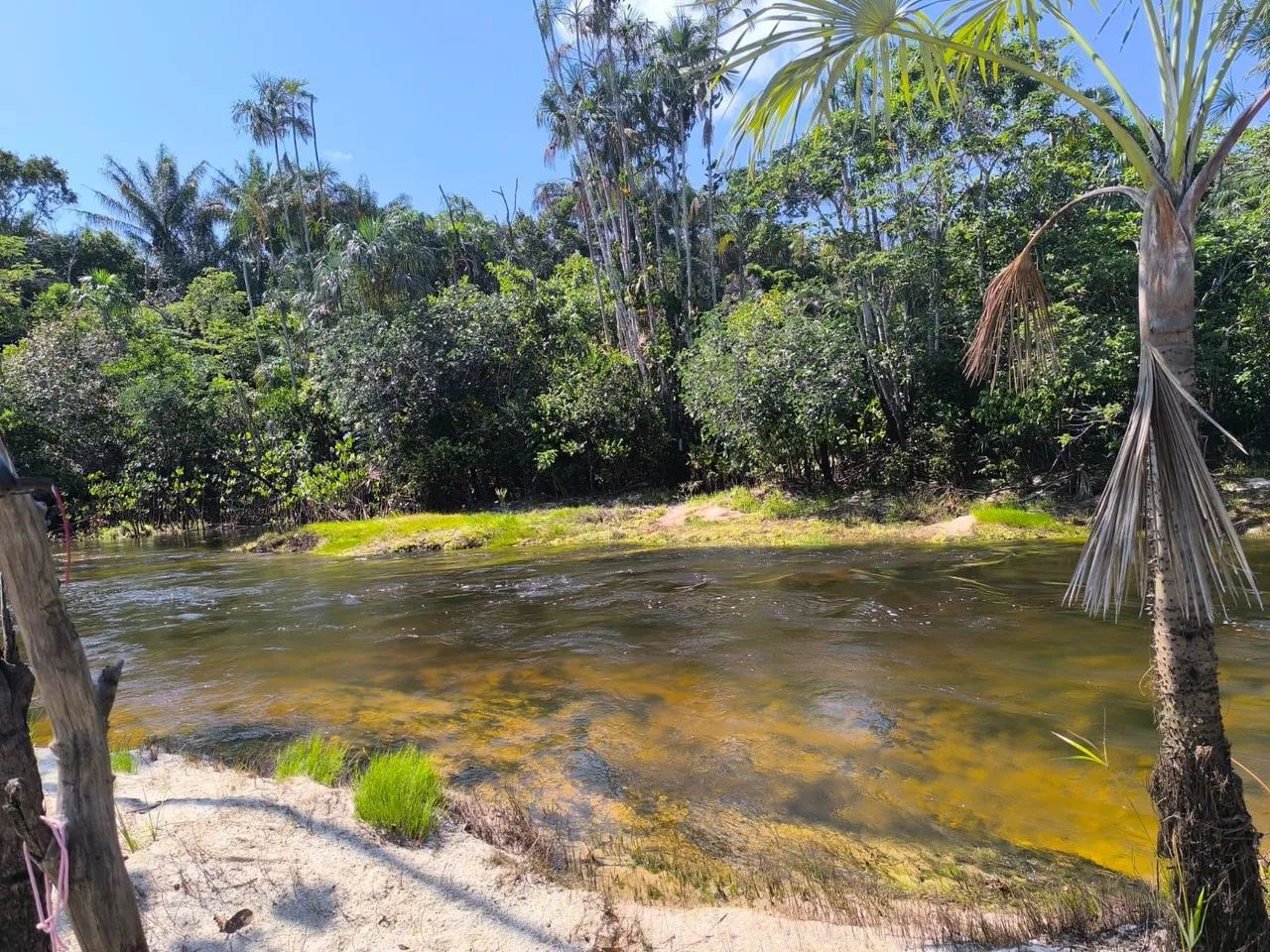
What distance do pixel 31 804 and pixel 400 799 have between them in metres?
1.97

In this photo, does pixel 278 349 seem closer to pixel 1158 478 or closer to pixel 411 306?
pixel 411 306

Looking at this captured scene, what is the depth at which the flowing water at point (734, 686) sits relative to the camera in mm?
5117

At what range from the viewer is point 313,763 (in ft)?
16.9

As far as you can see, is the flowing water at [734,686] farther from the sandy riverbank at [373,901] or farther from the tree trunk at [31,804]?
the tree trunk at [31,804]

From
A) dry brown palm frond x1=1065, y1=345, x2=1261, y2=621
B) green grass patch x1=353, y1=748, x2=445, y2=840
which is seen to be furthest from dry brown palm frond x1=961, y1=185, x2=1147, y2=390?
green grass patch x1=353, y1=748, x2=445, y2=840

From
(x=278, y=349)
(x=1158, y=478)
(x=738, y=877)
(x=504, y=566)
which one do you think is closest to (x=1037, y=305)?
(x=1158, y=478)

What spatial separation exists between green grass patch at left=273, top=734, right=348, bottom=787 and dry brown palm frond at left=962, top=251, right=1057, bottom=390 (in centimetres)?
465

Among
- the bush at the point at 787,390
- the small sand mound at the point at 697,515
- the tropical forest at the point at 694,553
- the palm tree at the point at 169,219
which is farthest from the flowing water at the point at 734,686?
the palm tree at the point at 169,219

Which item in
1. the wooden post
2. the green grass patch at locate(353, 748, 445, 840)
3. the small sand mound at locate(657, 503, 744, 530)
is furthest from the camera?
the small sand mound at locate(657, 503, 744, 530)

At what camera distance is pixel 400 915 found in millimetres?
3426

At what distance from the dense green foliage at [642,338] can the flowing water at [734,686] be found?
16.8 feet

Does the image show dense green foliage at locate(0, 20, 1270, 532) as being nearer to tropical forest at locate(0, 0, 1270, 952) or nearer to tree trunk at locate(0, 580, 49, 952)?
tropical forest at locate(0, 0, 1270, 952)

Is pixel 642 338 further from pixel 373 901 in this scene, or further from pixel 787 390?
pixel 373 901

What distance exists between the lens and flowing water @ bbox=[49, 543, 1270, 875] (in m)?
5.12
